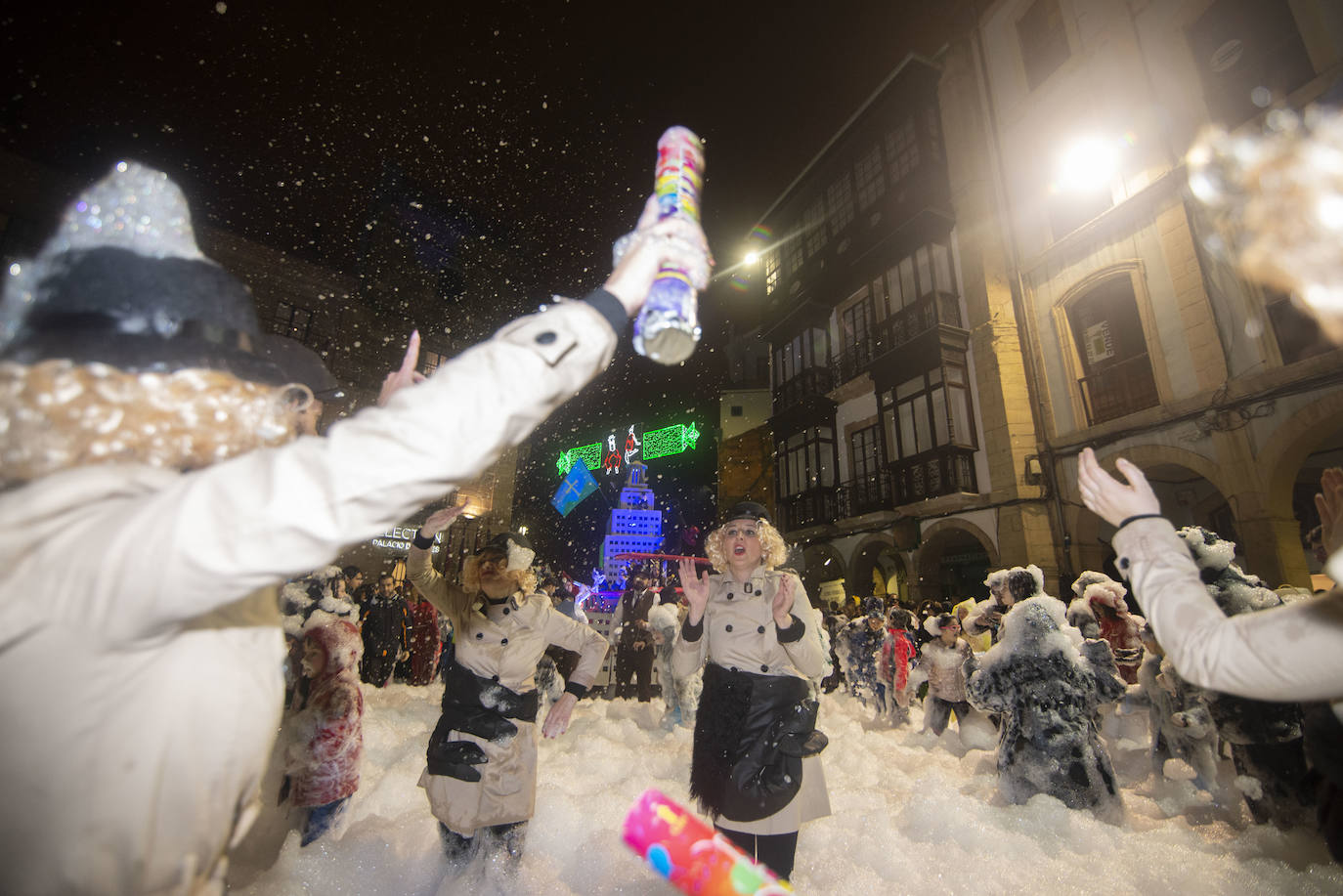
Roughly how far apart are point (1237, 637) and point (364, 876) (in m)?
4.56

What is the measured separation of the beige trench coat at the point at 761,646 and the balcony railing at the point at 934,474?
1286cm

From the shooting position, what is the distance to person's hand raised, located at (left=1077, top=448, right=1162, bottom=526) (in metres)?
1.93

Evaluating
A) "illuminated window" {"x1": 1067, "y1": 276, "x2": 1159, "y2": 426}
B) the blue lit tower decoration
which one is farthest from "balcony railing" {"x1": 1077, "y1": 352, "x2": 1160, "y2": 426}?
the blue lit tower decoration

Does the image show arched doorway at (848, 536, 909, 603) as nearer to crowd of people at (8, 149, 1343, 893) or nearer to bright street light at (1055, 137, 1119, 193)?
bright street light at (1055, 137, 1119, 193)

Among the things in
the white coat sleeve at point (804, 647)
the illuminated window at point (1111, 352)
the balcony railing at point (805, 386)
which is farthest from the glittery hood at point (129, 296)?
the balcony railing at point (805, 386)

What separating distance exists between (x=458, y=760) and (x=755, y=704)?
1.75m

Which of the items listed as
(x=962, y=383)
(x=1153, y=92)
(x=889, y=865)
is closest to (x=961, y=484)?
(x=962, y=383)

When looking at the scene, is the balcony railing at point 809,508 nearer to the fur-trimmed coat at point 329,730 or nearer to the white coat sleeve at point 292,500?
the fur-trimmed coat at point 329,730

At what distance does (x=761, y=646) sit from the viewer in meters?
3.48

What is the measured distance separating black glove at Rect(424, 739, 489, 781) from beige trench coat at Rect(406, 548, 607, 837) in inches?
1.4

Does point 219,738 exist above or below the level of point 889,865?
above

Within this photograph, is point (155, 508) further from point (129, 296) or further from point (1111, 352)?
point (1111, 352)

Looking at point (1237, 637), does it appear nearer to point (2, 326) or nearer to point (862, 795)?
point (2, 326)

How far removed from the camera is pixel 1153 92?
1218cm
